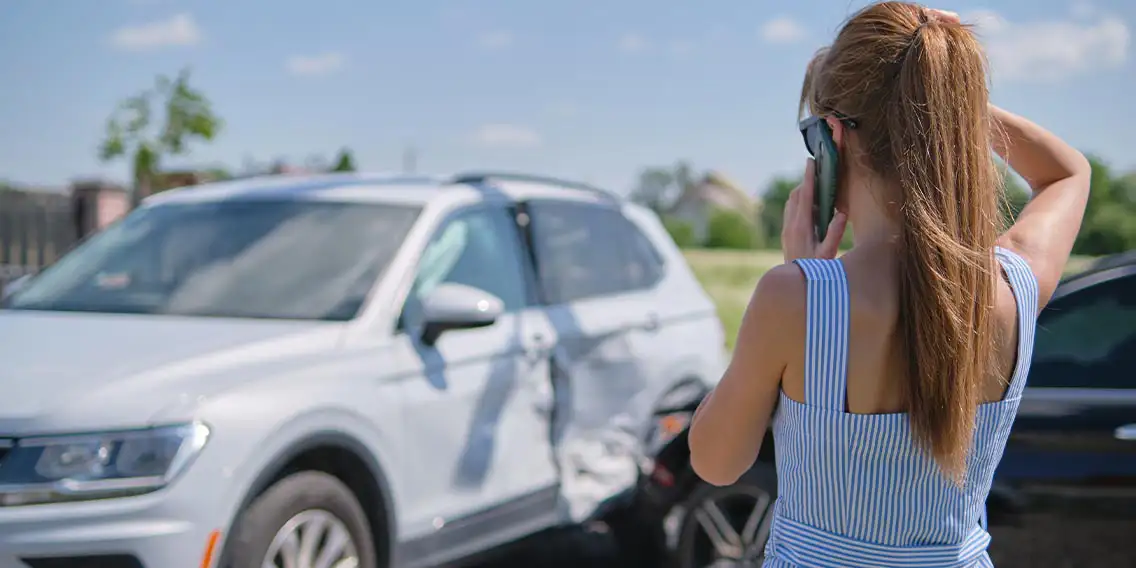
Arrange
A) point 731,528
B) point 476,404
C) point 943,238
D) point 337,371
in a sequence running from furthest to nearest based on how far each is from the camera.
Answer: point 731,528
point 476,404
point 337,371
point 943,238

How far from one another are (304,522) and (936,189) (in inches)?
99.7

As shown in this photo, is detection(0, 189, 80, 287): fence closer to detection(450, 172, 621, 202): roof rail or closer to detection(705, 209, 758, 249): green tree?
detection(705, 209, 758, 249): green tree

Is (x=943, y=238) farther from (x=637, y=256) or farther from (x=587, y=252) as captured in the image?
(x=637, y=256)

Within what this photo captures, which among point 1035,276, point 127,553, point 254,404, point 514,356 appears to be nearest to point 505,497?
point 514,356

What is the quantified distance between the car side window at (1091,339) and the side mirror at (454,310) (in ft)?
6.56

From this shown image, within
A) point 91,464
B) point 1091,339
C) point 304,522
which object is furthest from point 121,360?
point 1091,339

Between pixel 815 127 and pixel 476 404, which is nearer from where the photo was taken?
pixel 815 127

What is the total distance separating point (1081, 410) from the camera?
4.20 m

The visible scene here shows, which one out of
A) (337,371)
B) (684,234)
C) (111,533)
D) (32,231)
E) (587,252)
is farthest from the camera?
(684,234)

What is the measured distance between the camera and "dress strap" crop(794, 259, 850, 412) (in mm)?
1685

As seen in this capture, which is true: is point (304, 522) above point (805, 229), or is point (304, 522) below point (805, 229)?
below

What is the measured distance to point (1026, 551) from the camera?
4133mm

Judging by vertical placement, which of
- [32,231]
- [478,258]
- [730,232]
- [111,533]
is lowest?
[32,231]

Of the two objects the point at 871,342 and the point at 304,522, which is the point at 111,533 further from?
the point at 871,342
